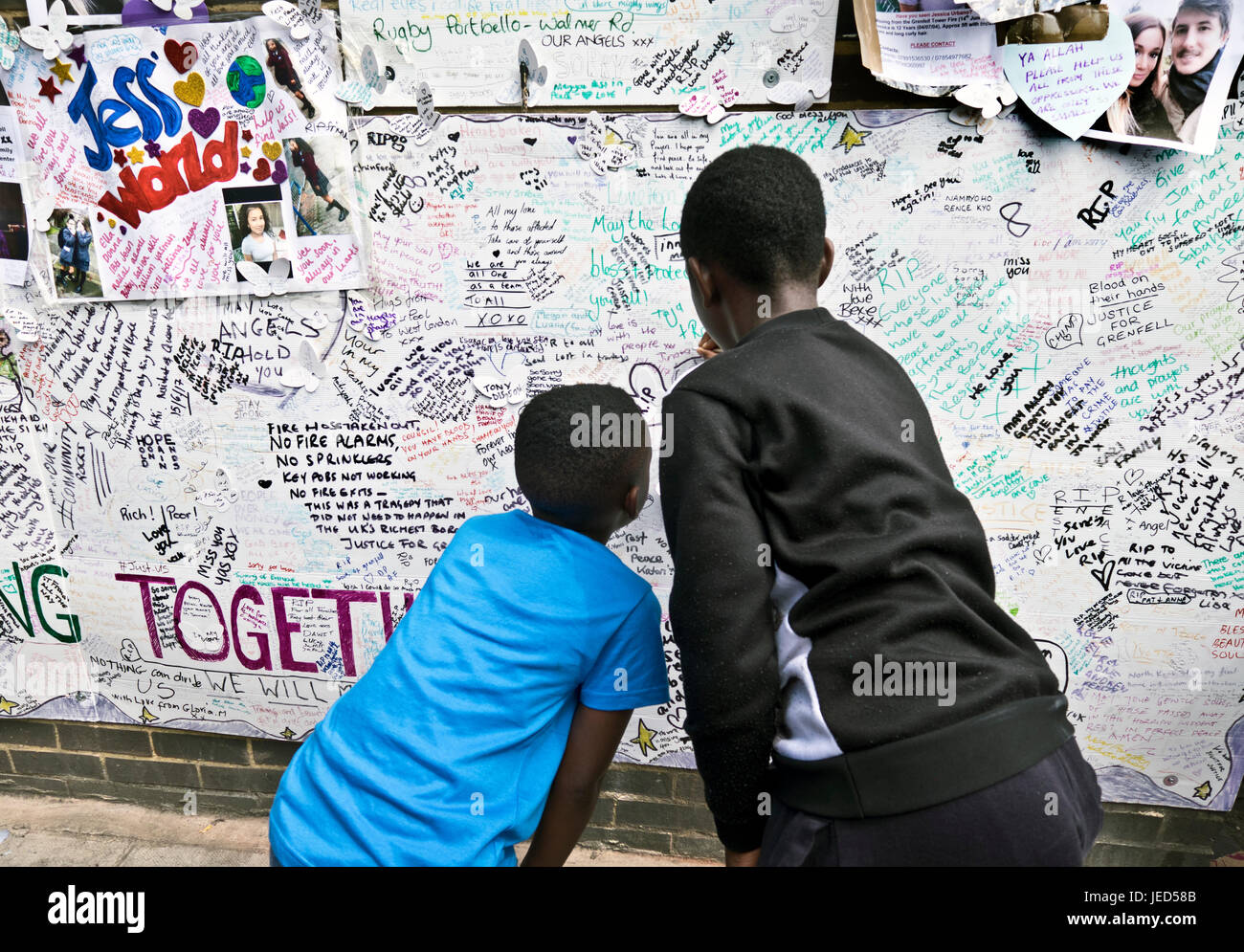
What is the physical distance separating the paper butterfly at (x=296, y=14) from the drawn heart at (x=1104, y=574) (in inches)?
106

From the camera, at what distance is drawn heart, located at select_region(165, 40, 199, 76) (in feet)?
8.27

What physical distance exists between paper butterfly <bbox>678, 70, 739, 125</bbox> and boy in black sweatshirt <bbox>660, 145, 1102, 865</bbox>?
0.87 metres

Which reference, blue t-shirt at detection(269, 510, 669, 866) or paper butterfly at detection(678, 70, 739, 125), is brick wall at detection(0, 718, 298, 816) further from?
→ paper butterfly at detection(678, 70, 739, 125)

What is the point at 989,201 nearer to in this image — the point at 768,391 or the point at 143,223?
the point at 768,391

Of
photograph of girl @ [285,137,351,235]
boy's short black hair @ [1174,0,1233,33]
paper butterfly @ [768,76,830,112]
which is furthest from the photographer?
photograph of girl @ [285,137,351,235]

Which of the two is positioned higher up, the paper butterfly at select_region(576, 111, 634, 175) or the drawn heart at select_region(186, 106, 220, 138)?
the drawn heart at select_region(186, 106, 220, 138)

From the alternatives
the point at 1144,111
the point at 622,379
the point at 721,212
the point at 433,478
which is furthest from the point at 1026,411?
the point at 433,478

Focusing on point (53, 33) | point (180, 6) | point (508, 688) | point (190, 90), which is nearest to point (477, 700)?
point (508, 688)

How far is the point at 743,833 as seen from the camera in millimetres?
1568

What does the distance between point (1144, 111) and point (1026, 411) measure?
80 cm

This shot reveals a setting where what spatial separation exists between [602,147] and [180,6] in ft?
4.05

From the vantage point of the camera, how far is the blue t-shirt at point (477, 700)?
159 centimetres

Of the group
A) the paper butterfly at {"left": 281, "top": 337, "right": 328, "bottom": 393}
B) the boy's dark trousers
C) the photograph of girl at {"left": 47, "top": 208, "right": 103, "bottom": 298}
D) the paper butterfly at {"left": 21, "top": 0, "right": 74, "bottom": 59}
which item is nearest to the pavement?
the paper butterfly at {"left": 281, "top": 337, "right": 328, "bottom": 393}

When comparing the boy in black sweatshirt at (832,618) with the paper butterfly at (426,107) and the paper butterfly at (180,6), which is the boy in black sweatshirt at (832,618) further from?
the paper butterfly at (180,6)
